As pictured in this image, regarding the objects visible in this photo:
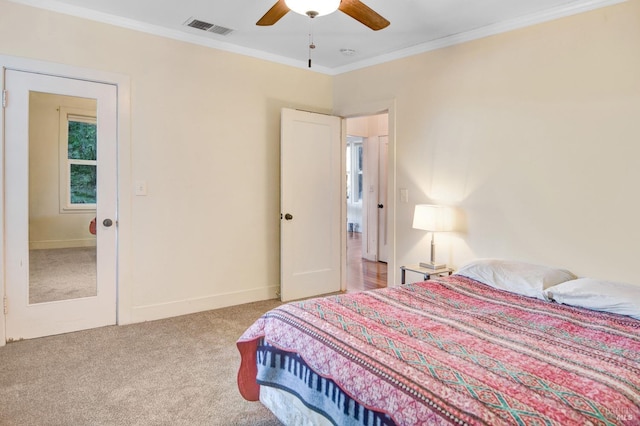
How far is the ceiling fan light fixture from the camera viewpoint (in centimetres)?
206

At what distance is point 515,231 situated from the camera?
10.5ft

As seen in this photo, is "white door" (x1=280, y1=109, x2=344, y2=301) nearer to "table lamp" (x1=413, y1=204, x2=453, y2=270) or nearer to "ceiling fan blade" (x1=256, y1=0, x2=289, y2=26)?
"table lamp" (x1=413, y1=204, x2=453, y2=270)

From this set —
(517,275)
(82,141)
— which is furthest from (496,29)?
(82,141)

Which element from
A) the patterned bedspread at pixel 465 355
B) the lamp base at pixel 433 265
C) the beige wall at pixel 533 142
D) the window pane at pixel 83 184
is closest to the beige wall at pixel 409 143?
the beige wall at pixel 533 142

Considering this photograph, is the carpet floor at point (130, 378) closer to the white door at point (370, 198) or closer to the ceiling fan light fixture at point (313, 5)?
the ceiling fan light fixture at point (313, 5)

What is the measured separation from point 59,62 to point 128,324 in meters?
2.19

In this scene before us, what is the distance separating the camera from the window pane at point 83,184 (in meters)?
3.27

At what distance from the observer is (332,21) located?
11.0 feet

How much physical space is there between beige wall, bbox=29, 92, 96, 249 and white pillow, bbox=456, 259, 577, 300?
125 inches

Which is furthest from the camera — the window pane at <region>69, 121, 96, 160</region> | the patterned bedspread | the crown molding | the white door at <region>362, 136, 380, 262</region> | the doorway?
the white door at <region>362, 136, 380, 262</region>

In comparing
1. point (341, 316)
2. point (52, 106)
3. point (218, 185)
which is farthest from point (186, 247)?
point (341, 316)

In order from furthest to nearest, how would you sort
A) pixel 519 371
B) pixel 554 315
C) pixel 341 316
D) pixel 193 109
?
1. pixel 193 109
2. pixel 554 315
3. pixel 341 316
4. pixel 519 371

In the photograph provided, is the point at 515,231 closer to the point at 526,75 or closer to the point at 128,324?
the point at 526,75

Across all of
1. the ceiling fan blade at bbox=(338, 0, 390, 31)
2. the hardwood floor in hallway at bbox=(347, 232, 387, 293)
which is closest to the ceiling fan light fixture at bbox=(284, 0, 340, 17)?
the ceiling fan blade at bbox=(338, 0, 390, 31)
